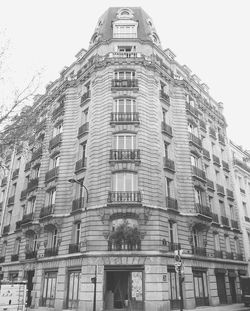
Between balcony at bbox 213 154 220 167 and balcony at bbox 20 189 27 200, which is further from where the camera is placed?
balcony at bbox 213 154 220 167

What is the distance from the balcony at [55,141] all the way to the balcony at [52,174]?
2521mm

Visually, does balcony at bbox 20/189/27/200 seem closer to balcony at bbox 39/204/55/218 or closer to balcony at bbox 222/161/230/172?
balcony at bbox 39/204/55/218

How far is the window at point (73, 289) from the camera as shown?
2159 centimetres

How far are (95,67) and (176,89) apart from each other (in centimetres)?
867

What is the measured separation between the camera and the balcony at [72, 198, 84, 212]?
78.6 ft

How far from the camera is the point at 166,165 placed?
83.2ft

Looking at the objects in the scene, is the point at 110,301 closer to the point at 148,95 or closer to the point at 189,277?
the point at 189,277

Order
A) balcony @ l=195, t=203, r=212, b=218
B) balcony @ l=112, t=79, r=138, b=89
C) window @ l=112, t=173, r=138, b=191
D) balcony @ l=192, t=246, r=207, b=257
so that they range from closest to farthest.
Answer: window @ l=112, t=173, r=138, b=191, balcony @ l=192, t=246, r=207, b=257, balcony @ l=195, t=203, r=212, b=218, balcony @ l=112, t=79, r=138, b=89

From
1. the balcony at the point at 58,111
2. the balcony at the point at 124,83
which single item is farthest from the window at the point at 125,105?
the balcony at the point at 58,111

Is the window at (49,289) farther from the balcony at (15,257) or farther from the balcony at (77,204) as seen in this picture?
the balcony at (15,257)

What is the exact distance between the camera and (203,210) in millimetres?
26953

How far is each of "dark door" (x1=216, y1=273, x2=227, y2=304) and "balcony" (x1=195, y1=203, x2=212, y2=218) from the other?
5434mm

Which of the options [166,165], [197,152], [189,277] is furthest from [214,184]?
[189,277]

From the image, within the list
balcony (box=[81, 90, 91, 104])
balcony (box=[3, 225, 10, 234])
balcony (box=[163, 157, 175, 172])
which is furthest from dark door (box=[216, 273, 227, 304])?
balcony (box=[3, 225, 10, 234])
